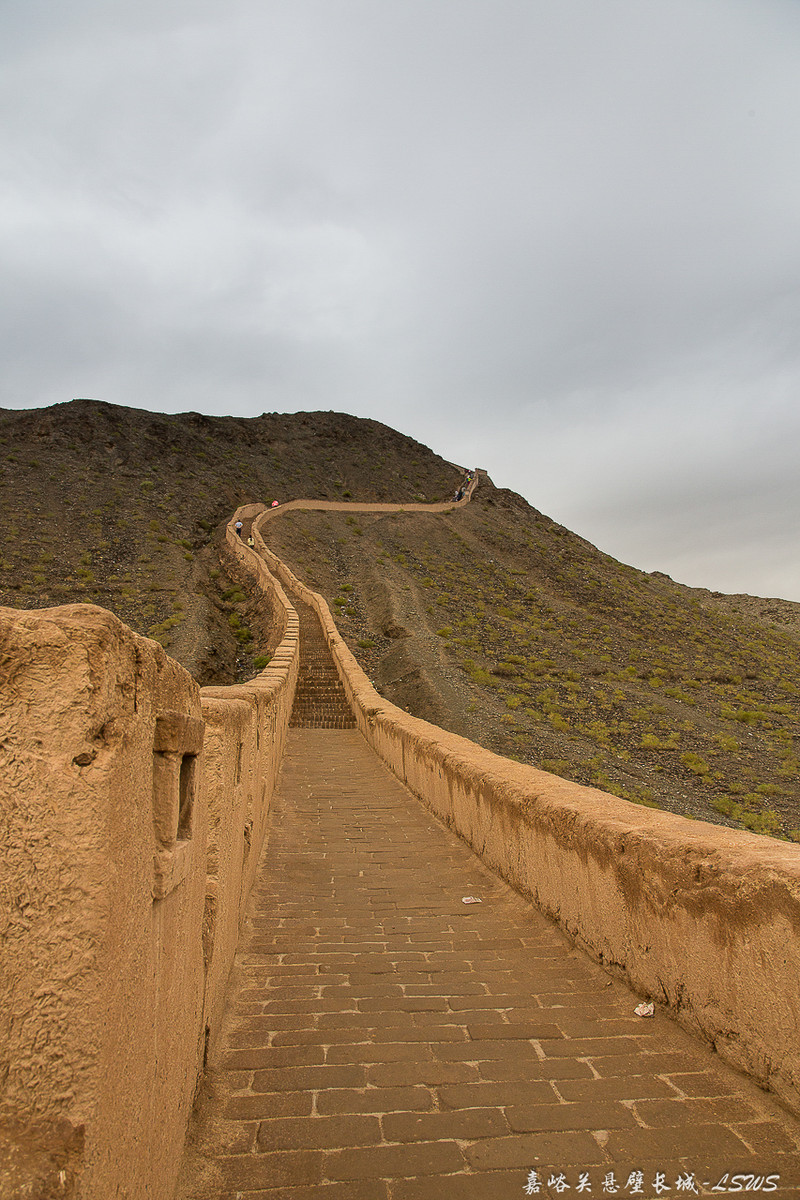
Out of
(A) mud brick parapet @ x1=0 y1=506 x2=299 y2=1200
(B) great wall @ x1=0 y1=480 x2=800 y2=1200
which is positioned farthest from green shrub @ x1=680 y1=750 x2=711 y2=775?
(A) mud brick parapet @ x1=0 y1=506 x2=299 y2=1200

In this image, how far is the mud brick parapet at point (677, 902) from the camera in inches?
98.7

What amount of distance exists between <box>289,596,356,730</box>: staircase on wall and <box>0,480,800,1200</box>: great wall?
410 inches

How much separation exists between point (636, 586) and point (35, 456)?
37.8m

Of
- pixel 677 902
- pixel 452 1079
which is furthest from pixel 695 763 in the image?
pixel 452 1079

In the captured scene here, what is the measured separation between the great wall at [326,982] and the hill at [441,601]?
1061cm

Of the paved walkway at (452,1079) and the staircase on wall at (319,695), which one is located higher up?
the staircase on wall at (319,695)

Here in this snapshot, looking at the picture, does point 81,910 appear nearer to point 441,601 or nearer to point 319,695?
point 319,695

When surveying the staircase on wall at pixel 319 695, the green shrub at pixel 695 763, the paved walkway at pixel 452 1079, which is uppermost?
the staircase on wall at pixel 319 695

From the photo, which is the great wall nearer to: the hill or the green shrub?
the hill

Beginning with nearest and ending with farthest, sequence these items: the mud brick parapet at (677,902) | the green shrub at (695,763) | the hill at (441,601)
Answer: the mud brick parapet at (677,902)
the green shrub at (695,763)
the hill at (441,601)

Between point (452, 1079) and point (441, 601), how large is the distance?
96.8ft

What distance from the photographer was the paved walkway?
7.36 ft

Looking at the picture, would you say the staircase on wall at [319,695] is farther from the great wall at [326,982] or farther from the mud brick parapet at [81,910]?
the mud brick parapet at [81,910]

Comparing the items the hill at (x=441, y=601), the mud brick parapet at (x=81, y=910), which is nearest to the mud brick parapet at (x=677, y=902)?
the mud brick parapet at (x=81, y=910)
